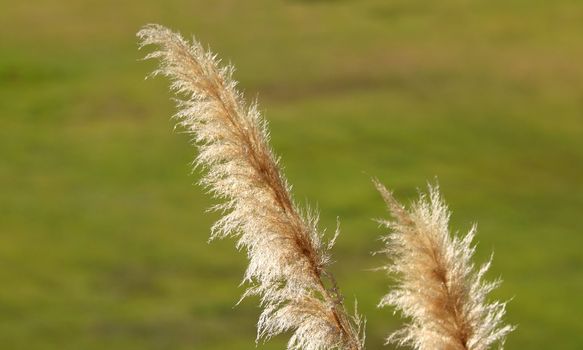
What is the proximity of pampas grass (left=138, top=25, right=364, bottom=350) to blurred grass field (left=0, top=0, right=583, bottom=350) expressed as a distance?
10.9 meters

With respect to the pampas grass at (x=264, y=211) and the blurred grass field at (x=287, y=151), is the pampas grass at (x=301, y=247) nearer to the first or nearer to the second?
the pampas grass at (x=264, y=211)

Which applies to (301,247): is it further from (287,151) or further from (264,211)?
(287,151)

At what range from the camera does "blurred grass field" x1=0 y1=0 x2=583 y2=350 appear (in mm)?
14203

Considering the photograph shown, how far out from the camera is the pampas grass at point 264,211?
185cm

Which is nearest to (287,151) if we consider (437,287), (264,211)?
(264,211)

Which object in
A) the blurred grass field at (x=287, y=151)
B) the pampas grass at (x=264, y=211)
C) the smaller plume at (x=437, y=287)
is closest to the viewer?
the smaller plume at (x=437, y=287)

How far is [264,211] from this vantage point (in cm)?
186

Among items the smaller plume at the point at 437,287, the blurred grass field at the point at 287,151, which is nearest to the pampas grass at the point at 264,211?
the smaller plume at the point at 437,287

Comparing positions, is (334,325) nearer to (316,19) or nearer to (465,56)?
(465,56)

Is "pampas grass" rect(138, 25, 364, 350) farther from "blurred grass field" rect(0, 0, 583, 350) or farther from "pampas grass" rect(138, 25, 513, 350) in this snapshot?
"blurred grass field" rect(0, 0, 583, 350)

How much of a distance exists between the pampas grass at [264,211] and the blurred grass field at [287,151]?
10.9 m

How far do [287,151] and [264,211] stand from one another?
16.7m

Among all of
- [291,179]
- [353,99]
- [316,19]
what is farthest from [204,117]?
[316,19]

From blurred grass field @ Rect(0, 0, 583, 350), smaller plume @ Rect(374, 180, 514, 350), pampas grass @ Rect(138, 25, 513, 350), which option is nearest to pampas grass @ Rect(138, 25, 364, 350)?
pampas grass @ Rect(138, 25, 513, 350)
